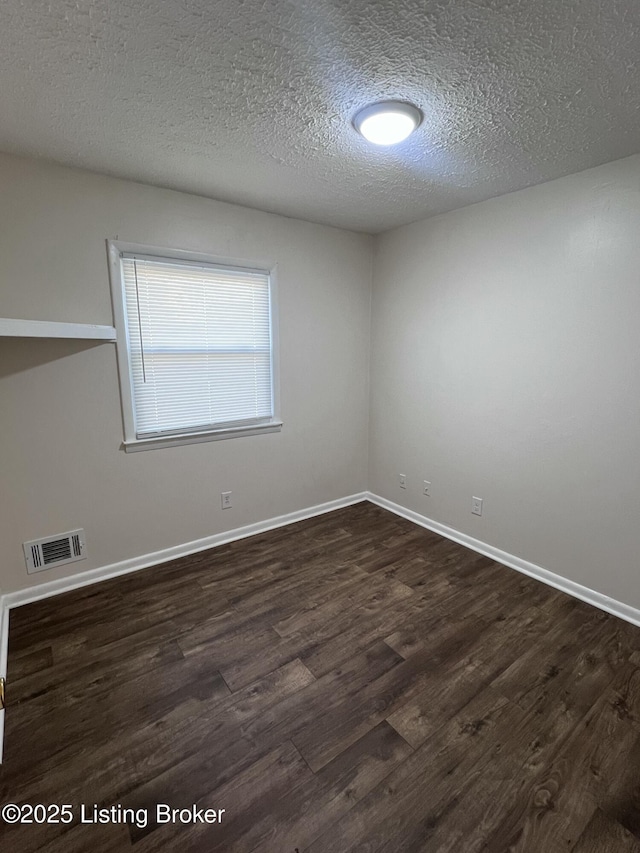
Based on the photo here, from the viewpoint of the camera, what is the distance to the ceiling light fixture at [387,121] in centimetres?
160

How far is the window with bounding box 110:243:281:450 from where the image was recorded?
2.52 metres

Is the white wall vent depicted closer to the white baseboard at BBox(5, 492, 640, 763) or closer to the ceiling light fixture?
the white baseboard at BBox(5, 492, 640, 763)

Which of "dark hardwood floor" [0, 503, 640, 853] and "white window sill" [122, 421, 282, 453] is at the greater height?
"white window sill" [122, 421, 282, 453]

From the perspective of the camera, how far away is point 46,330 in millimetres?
1812

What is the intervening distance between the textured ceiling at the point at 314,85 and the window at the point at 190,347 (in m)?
0.59

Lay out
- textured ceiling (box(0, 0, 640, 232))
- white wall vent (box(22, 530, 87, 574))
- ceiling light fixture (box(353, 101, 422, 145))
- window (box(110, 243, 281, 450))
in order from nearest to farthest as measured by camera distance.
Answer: textured ceiling (box(0, 0, 640, 232)), ceiling light fixture (box(353, 101, 422, 145)), white wall vent (box(22, 530, 87, 574)), window (box(110, 243, 281, 450))

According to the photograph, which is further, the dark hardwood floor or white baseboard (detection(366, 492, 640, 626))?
white baseboard (detection(366, 492, 640, 626))

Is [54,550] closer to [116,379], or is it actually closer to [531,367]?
[116,379]

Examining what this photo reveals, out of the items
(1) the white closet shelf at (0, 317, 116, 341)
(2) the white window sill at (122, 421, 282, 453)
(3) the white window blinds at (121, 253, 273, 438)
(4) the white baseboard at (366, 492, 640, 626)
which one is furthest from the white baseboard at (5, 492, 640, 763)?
(1) the white closet shelf at (0, 317, 116, 341)

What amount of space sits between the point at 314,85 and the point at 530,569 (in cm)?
298

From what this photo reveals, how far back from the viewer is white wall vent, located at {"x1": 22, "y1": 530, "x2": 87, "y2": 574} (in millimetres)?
2352

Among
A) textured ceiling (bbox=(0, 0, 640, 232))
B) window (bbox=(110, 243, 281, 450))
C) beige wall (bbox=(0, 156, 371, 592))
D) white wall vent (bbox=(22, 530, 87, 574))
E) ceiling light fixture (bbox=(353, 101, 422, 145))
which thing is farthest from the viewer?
window (bbox=(110, 243, 281, 450))

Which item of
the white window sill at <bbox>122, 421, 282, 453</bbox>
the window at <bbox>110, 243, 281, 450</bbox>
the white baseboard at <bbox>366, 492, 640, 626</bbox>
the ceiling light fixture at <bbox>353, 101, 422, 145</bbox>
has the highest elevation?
the ceiling light fixture at <bbox>353, 101, 422, 145</bbox>

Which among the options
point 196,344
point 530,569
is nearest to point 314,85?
point 196,344
